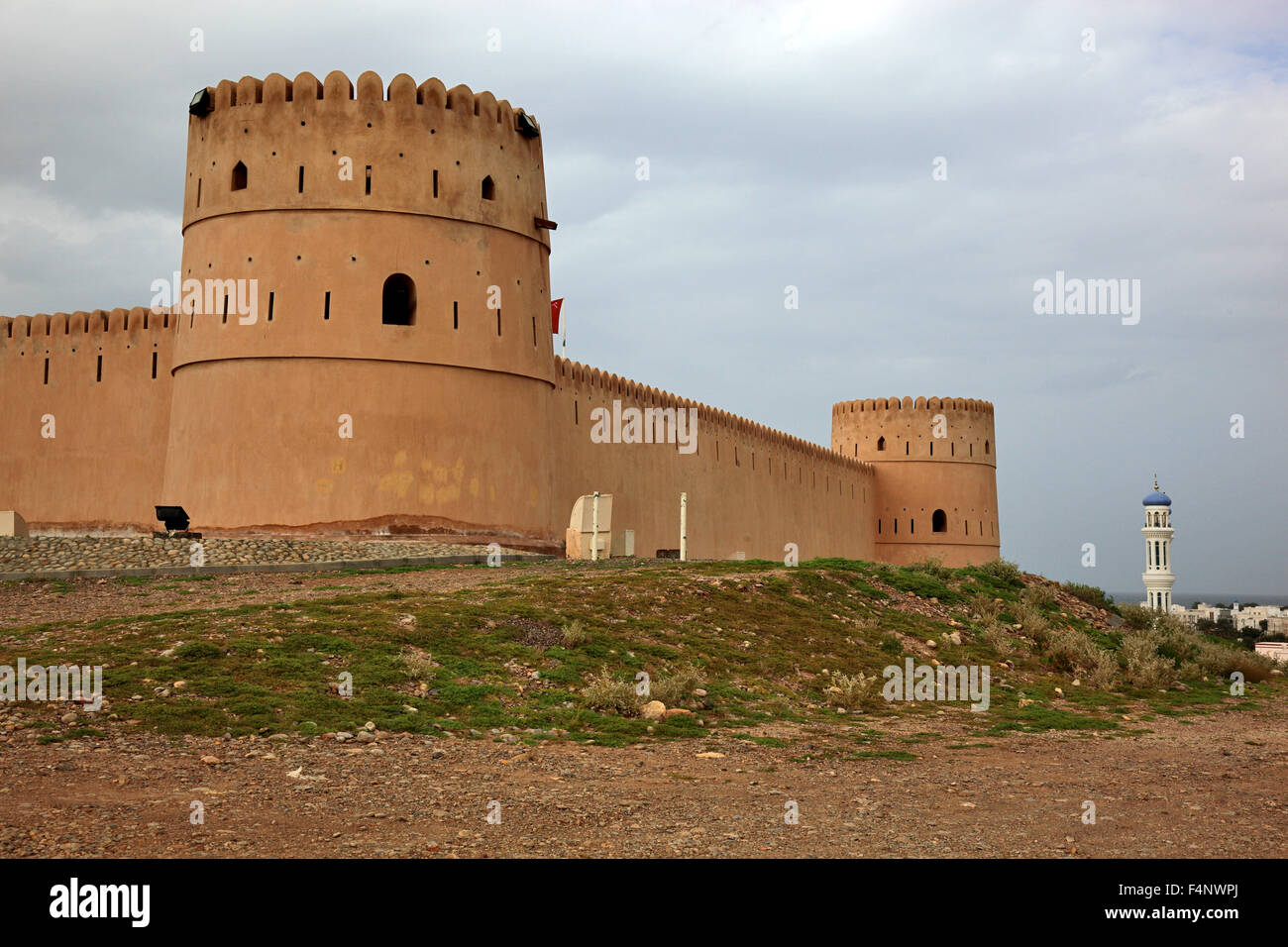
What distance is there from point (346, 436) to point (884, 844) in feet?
46.2

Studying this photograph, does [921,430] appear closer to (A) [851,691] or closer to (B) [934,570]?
(B) [934,570]

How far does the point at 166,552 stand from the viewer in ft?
48.9

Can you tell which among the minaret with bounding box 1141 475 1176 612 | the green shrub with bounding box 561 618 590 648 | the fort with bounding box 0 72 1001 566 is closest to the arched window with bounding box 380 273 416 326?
the fort with bounding box 0 72 1001 566

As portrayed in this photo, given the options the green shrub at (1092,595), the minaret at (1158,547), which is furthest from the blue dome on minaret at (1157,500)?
the green shrub at (1092,595)

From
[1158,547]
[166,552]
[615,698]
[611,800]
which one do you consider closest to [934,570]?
[615,698]

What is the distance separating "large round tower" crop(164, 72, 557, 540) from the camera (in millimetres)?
18125

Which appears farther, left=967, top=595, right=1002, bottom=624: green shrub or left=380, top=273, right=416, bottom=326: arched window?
left=380, top=273, right=416, bottom=326: arched window

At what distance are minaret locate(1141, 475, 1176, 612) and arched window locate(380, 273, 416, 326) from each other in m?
59.1

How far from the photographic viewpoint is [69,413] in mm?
20812

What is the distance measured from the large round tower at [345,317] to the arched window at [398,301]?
37 centimetres

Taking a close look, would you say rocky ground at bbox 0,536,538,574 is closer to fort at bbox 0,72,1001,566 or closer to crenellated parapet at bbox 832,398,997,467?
fort at bbox 0,72,1001,566

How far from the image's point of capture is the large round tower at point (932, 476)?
39.5 meters

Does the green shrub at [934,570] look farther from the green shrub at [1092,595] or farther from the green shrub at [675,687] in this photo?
the green shrub at [675,687]
